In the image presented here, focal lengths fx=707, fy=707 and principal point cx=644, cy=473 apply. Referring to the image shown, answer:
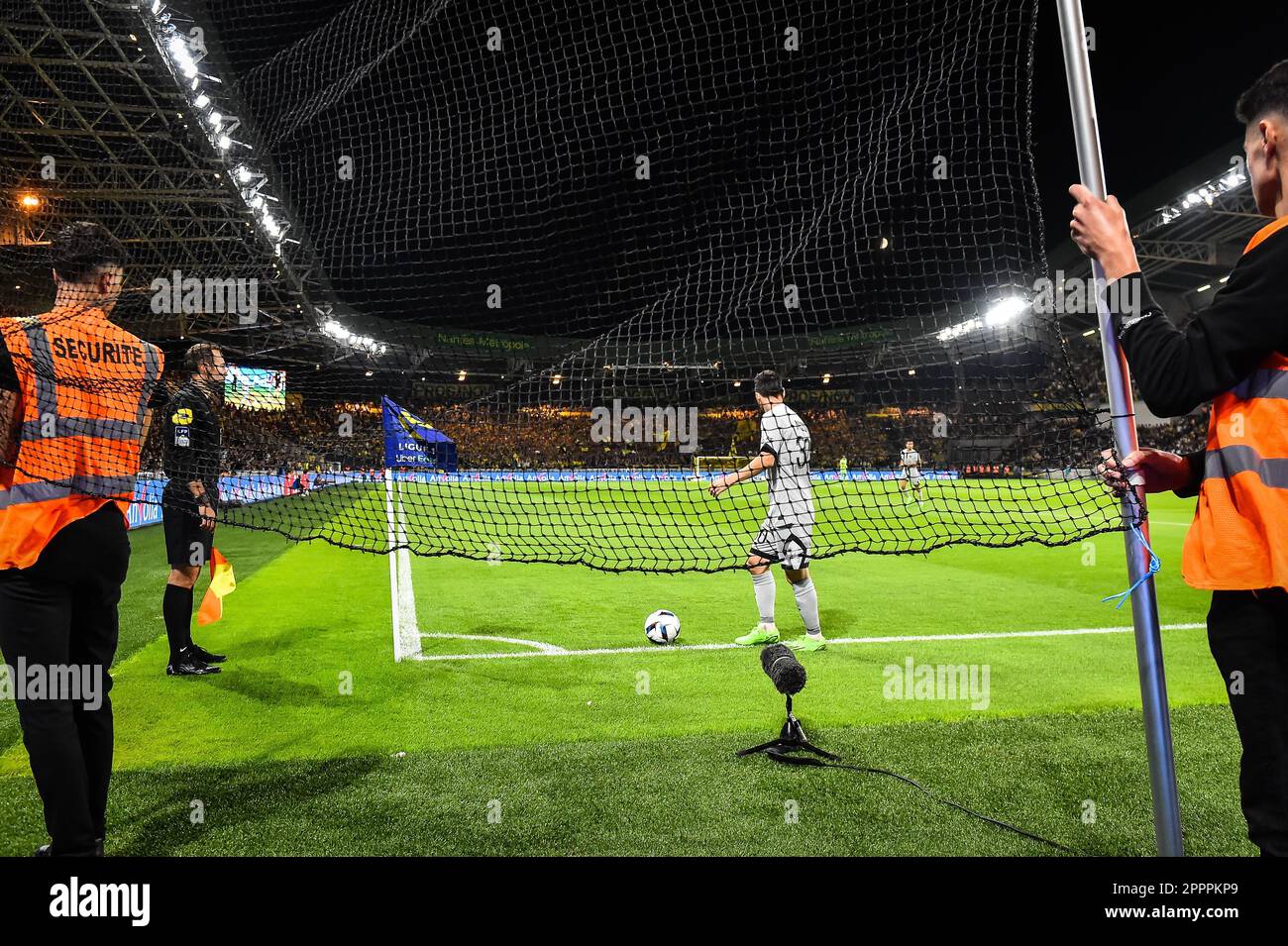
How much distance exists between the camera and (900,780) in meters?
3.48

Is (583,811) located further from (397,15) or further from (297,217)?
(297,217)

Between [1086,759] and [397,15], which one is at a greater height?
[397,15]

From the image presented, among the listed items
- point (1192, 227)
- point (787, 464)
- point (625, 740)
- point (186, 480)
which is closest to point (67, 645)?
point (186, 480)

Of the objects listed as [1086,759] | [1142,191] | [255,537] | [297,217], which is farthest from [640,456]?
[1142,191]

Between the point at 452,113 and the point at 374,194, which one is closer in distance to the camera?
the point at 452,113

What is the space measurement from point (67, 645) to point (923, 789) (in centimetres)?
361

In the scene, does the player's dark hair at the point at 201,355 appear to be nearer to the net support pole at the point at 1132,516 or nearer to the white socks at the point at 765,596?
the white socks at the point at 765,596

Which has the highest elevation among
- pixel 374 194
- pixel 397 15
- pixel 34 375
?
pixel 397 15

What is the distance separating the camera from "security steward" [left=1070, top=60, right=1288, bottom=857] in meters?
1.59

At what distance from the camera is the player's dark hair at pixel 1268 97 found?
1.69 m

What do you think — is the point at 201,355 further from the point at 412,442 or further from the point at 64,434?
the point at 64,434

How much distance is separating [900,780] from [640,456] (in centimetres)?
1247

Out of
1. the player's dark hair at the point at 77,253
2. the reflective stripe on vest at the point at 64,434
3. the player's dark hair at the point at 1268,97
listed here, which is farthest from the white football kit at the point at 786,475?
the player's dark hair at the point at 77,253

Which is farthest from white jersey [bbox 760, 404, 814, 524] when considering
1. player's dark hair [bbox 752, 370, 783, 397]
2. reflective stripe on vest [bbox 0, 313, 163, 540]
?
reflective stripe on vest [bbox 0, 313, 163, 540]
